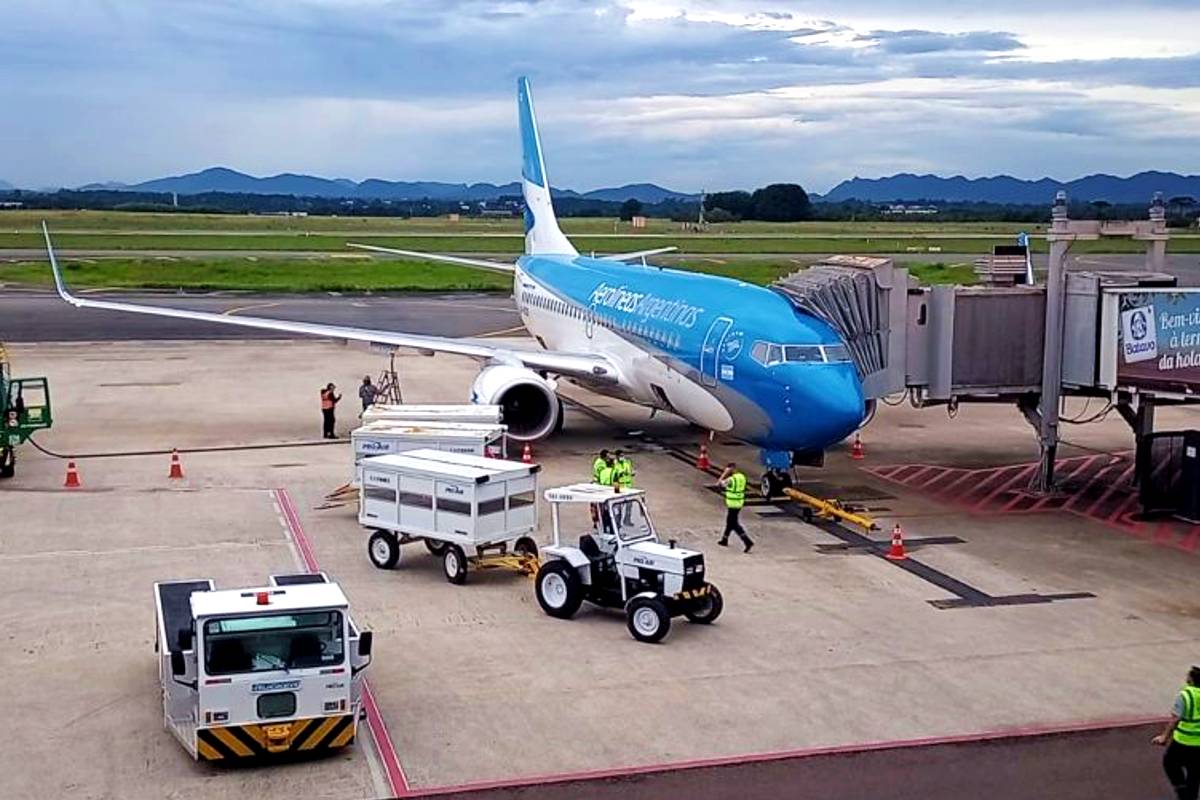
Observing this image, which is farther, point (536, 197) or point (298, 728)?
point (536, 197)

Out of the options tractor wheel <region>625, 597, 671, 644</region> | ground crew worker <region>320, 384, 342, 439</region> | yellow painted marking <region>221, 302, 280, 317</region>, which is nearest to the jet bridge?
tractor wheel <region>625, 597, 671, 644</region>

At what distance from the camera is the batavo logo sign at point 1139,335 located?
1090 inches

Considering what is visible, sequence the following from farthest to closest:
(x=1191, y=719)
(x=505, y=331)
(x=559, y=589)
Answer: (x=505, y=331)
(x=559, y=589)
(x=1191, y=719)

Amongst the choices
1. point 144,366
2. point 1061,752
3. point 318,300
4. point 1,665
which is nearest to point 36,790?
point 1,665

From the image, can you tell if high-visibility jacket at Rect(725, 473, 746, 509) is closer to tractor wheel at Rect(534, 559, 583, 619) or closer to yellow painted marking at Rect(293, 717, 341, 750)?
tractor wheel at Rect(534, 559, 583, 619)

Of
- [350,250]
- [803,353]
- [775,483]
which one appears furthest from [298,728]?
[350,250]

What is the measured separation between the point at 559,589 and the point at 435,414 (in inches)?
362

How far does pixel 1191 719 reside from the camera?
13812 mm

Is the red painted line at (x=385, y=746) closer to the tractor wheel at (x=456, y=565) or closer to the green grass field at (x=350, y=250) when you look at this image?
the tractor wheel at (x=456, y=565)

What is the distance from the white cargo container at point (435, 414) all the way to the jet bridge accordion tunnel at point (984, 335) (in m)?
6.96

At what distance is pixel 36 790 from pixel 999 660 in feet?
40.3

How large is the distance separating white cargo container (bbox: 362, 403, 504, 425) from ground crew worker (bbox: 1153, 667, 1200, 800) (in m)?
17.6

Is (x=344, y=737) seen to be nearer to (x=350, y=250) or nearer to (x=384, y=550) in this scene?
(x=384, y=550)

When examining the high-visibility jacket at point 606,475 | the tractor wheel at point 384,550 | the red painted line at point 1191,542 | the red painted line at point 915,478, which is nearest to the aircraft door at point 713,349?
the high-visibility jacket at point 606,475
